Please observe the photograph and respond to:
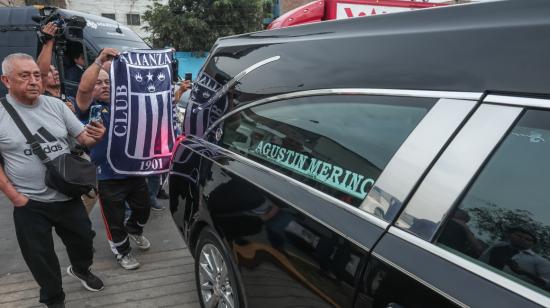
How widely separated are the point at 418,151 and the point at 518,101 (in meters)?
0.30

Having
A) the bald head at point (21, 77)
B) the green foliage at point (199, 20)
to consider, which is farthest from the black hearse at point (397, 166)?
the green foliage at point (199, 20)

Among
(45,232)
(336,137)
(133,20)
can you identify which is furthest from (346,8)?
(133,20)

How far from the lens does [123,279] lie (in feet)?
10.7

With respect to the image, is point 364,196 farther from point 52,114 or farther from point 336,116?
point 52,114

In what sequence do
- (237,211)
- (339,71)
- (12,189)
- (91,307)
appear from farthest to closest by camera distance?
(91,307)
(12,189)
(237,211)
(339,71)

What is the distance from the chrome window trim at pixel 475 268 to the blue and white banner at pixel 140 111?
2.38 m

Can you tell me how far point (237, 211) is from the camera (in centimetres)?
208

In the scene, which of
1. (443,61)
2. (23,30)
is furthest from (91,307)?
(23,30)

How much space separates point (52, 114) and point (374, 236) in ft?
7.36

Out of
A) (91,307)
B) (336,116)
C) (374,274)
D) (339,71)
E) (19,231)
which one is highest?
(339,71)

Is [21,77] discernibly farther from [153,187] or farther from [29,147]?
[153,187]

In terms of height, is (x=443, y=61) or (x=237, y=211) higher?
(x=443, y=61)

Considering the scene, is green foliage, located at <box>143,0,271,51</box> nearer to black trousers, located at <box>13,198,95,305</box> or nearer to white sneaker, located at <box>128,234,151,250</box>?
white sneaker, located at <box>128,234,151,250</box>

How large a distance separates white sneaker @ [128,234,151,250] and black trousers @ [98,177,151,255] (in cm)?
19
